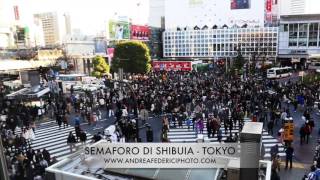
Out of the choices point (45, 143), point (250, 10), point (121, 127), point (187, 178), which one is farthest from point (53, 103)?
point (250, 10)

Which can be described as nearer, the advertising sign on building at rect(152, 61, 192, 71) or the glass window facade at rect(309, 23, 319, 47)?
the advertising sign on building at rect(152, 61, 192, 71)

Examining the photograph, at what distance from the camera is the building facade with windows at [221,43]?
5559 cm

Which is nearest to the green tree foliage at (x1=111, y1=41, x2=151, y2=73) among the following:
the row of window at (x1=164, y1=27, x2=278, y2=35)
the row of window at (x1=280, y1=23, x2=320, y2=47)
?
the row of window at (x1=164, y1=27, x2=278, y2=35)

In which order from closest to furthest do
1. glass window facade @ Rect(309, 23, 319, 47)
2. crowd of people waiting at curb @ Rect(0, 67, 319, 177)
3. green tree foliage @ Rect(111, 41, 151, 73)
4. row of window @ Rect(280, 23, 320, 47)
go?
crowd of people waiting at curb @ Rect(0, 67, 319, 177)
green tree foliage @ Rect(111, 41, 151, 73)
glass window facade @ Rect(309, 23, 319, 47)
row of window @ Rect(280, 23, 320, 47)

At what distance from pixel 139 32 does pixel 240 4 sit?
32995 mm

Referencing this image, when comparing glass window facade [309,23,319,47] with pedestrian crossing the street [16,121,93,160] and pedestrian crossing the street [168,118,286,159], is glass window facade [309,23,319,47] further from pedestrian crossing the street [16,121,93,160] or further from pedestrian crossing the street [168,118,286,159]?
pedestrian crossing the street [16,121,93,160]

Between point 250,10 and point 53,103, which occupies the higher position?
point 250,10

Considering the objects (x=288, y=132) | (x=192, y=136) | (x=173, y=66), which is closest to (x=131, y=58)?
(x=173, y=66)

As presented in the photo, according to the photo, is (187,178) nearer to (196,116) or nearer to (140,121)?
(196,116)

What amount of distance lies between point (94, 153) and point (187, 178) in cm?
210

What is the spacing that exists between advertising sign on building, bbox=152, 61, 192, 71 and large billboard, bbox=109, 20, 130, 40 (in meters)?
10.2

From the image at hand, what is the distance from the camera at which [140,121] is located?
1672 cm

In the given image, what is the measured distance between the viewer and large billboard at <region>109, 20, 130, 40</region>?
172 feet

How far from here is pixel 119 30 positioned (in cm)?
5438
